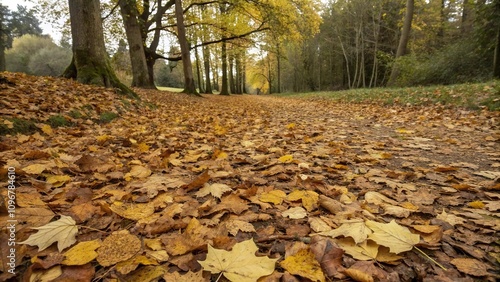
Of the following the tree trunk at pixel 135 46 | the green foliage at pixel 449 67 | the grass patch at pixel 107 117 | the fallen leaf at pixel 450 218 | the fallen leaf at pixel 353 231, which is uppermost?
the tree trunk at pixel 135 46

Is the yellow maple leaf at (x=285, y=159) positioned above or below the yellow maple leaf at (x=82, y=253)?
above

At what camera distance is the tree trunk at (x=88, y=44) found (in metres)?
5.03

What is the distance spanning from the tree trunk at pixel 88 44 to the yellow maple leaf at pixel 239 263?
553 centimetres

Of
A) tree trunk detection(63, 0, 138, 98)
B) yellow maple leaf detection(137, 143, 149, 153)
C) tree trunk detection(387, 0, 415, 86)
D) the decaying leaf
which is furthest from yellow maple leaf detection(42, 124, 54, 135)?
tree trunk detection(387, 0, 415, 86)

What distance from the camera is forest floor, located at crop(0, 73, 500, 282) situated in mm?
861

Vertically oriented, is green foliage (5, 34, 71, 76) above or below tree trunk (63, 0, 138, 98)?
above

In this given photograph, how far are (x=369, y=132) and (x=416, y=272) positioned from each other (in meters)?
3.00

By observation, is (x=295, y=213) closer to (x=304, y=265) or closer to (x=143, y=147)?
(x=304, y=265)

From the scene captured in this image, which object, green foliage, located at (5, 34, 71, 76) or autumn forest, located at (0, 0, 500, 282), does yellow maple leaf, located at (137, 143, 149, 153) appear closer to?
autumn forest, located at (0, 0, 500, 282)

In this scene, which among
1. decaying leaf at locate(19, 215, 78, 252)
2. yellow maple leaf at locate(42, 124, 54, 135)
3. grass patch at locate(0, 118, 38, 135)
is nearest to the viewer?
decaying leaf at locate(19, 215, 78, 252)

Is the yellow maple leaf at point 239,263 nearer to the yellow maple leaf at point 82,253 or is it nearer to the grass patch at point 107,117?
the yellow maple leaf at point 82,253

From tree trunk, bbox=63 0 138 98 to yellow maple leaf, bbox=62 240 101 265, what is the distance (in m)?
Result: 5.22

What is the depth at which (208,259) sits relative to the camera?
0.87 m

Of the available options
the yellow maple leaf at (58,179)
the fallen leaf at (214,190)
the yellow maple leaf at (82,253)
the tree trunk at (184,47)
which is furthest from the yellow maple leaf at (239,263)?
the tree trunk at (184,47)
